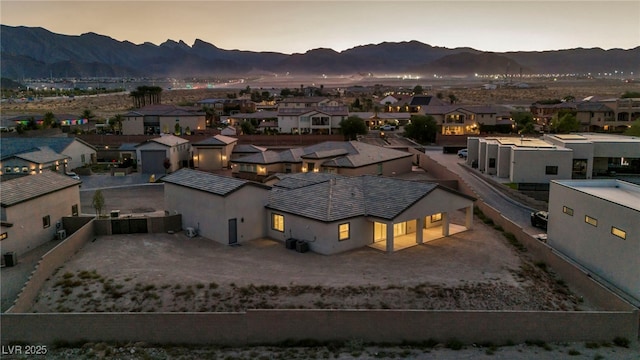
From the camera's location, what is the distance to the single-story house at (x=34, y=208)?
80.3ft

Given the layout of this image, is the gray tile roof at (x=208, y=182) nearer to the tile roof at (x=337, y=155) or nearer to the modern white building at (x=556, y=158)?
the tile roof at (x=337, y=155)

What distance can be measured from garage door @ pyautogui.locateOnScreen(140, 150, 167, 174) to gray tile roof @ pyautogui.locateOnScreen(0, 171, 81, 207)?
53.4 feet

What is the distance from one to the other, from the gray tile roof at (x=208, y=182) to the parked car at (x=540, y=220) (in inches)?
672

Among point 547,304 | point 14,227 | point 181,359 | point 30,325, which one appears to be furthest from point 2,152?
point 547,304

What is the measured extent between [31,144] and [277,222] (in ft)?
107

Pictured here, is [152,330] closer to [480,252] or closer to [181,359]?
[181,359]

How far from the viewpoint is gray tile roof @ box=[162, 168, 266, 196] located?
26.0 m

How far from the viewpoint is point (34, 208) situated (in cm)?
2633

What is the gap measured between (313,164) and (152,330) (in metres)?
26.7

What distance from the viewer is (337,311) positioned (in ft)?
54.7

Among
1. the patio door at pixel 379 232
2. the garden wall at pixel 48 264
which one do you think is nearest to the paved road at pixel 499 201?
the patio door at pixel 379 232

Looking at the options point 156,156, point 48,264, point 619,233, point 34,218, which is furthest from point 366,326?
point 156,156

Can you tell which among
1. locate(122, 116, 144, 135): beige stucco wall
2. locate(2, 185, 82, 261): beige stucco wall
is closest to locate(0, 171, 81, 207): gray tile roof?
locate(2, 185, 82, 261): beige stucco wall

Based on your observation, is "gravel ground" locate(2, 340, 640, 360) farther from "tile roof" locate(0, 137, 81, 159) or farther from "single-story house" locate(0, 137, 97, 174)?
"tile roof" locate(0, 137, 81, 159)
